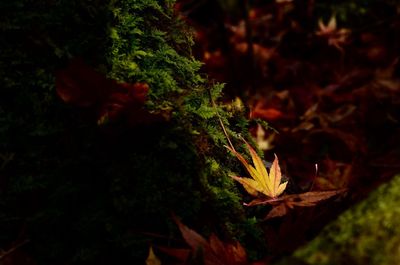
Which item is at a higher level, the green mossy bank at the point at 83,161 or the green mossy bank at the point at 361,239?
the green mossy bank at the point at 361,239

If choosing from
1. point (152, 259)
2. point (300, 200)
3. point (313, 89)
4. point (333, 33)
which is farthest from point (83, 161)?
point (333, 33)

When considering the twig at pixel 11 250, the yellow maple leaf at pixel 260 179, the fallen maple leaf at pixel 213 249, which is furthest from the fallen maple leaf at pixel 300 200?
the twig at pixel 11 250

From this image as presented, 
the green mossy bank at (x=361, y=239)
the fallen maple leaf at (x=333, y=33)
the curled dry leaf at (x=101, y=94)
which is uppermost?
the green mossy bank at (x=361, y=239)

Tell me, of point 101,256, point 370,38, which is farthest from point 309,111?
point 101,256

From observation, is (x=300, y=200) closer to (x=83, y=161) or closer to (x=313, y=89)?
(x=83, y=161)

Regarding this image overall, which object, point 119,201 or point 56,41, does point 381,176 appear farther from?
point 56,41

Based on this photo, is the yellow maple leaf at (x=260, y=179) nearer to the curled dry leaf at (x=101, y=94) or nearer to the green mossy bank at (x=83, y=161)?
the green mossy bank at (x=83, y=161)
